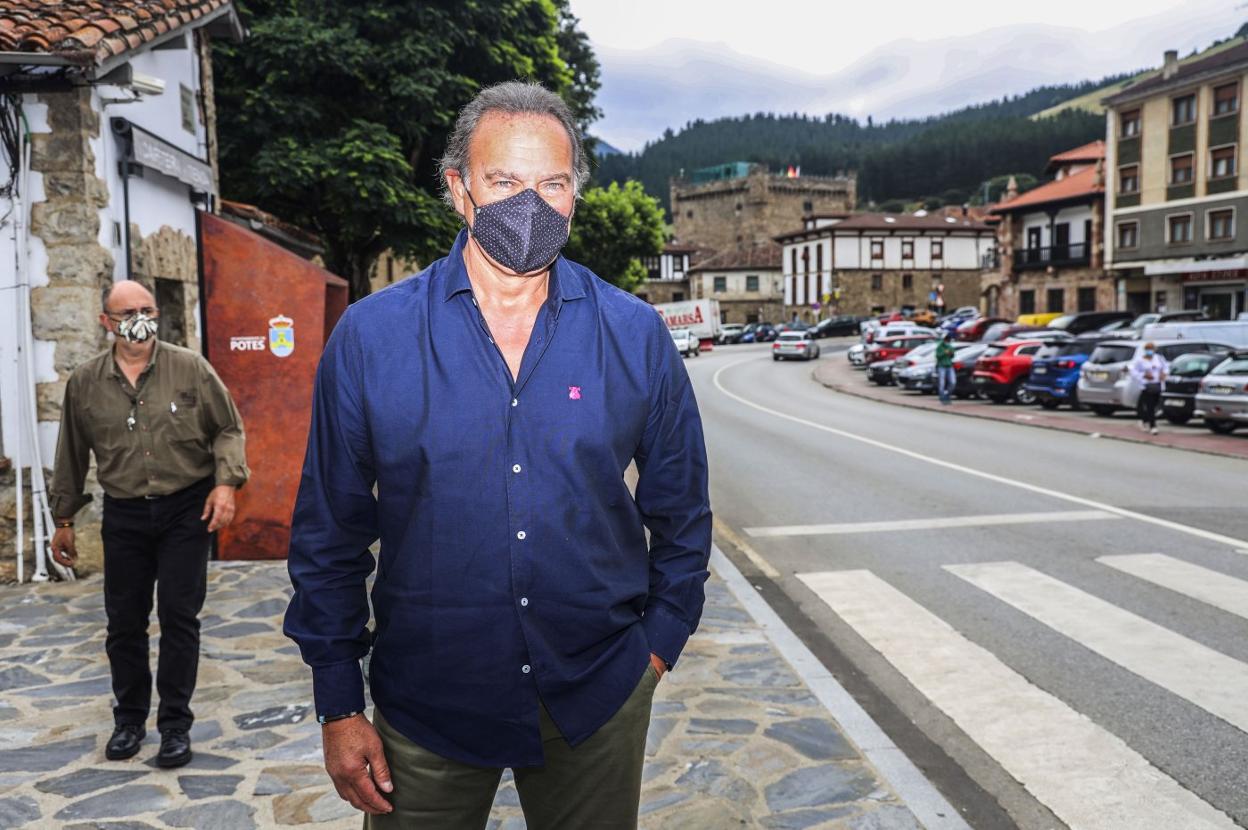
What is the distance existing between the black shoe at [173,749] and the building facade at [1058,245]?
2024 inches

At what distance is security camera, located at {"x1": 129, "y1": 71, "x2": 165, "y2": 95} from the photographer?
7.71 m

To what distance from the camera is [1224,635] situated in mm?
6316

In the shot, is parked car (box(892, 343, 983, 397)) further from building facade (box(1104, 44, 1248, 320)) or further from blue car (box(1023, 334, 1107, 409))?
building facade (box(1104, 44, 1248, 320))

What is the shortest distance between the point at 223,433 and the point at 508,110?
307 centimetres

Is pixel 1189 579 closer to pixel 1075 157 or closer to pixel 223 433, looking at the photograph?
pixel 223 433

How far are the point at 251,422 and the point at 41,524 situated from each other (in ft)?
5.78

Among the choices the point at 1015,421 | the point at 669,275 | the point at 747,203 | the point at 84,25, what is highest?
the point at 747,203

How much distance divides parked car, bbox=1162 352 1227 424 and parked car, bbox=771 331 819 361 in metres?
30.3

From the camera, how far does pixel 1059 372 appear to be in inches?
907

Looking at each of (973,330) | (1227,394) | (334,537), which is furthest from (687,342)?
(334,537)

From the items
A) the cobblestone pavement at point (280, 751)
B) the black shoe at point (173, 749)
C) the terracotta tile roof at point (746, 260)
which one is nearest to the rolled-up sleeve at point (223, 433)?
the black shoe at point (173, 749)

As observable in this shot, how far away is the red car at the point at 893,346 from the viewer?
35.3 m

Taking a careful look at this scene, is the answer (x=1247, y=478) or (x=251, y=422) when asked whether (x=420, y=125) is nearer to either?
(x=251, y=422)

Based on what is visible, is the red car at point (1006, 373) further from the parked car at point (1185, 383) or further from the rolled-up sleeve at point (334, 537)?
the rolled-up sleeve at point (334, 537)
